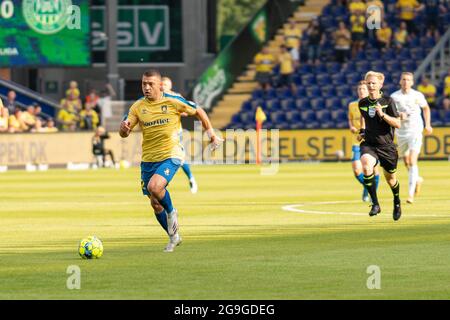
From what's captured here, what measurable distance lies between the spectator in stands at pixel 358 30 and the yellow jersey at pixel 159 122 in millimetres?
36911

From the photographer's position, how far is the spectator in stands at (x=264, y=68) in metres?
54.2

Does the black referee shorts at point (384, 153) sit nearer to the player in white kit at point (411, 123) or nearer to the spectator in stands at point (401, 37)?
the player in white kit at point (411, 123)

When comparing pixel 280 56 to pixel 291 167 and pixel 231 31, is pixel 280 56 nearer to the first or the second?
pixel 291 167

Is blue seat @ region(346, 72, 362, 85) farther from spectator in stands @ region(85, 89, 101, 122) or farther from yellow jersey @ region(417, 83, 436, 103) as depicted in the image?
spectator in stands @ region(85, 89, 101, 122)

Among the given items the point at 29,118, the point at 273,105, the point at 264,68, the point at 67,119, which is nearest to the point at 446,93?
the point at 273,105

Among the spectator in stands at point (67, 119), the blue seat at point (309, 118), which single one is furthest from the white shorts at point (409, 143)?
the spectator in stands at point (67, 119)

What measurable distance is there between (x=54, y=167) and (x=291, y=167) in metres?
8.32

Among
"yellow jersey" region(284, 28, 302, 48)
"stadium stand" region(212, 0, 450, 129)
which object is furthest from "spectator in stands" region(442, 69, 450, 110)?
"yellow jersey" region(284, 28, 302, 48)

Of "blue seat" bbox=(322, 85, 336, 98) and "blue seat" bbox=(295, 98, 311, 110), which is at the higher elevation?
"blue seat" bbox=(322, 85, 336, 98)

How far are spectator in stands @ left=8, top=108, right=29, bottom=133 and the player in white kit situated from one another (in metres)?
23.6

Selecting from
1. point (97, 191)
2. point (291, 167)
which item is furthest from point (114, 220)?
point (291, 167)

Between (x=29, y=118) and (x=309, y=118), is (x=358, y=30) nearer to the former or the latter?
(x=309, y=118)

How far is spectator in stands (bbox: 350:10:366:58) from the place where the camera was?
53781 mm
